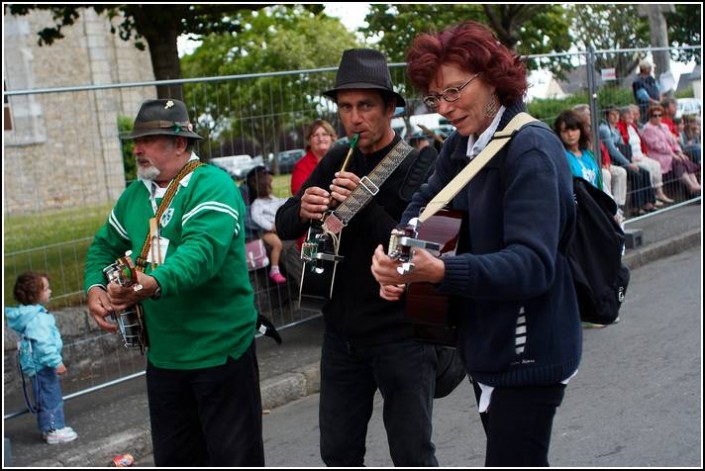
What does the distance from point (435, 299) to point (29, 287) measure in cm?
389

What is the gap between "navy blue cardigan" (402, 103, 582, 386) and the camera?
2828 mm

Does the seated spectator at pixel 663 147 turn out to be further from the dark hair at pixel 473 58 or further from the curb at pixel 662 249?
the dark hair at pixel 473 58

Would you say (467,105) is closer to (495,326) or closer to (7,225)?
(495,326)

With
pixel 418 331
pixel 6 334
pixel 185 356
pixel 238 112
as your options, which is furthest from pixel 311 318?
pixel 418 331

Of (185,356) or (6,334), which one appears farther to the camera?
(6,334)

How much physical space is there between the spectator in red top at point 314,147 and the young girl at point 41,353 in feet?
8.67

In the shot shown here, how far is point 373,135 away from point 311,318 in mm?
4801

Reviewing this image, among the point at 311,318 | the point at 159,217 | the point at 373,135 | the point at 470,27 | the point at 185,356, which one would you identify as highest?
the point at 470,27

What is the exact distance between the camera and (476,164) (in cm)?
305

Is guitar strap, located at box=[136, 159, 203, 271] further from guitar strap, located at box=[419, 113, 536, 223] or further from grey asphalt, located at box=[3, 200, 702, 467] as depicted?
grey asphalt, located at box=[3, 200, 702, 467]

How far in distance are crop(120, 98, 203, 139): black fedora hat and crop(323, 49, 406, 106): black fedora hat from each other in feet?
2.20

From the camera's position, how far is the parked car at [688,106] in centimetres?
1288

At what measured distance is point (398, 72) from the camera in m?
9.05

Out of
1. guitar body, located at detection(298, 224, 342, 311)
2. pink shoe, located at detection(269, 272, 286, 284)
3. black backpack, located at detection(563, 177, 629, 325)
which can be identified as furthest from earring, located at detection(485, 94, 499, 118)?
pink shoe, located at detection(269, 272, 286, 284)
